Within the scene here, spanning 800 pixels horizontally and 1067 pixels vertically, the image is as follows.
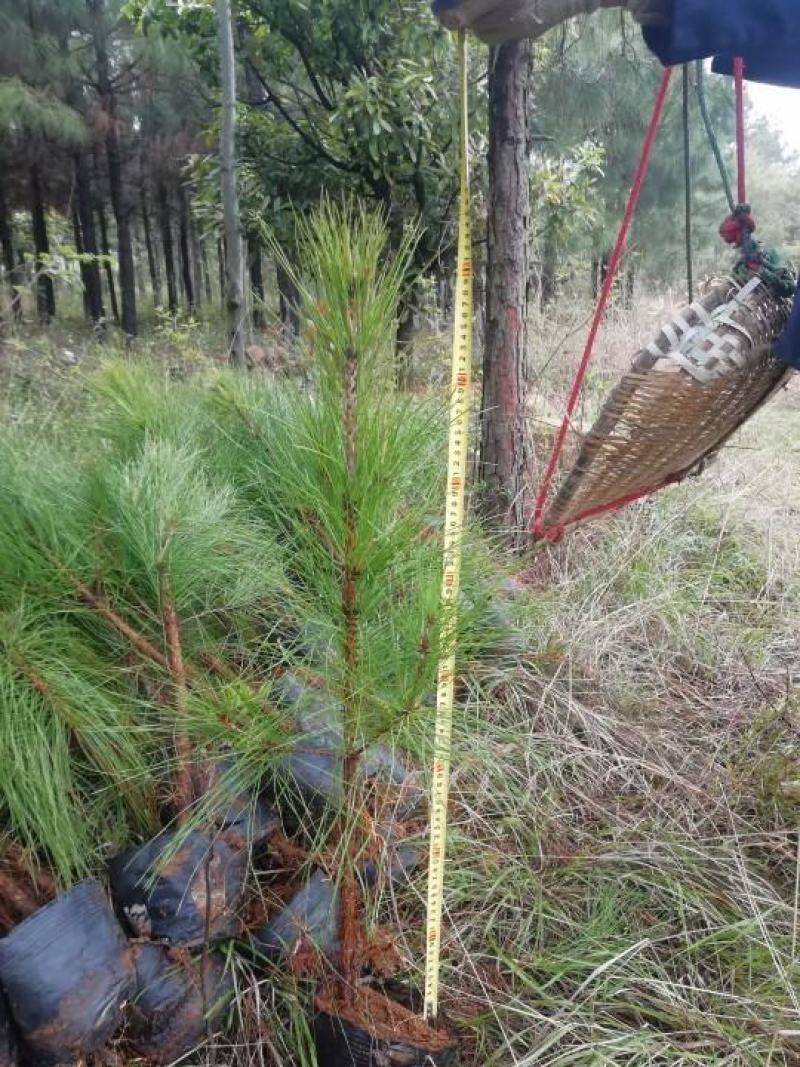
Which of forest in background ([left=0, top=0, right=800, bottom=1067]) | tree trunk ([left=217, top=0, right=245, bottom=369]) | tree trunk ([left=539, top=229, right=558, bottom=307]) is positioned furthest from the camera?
tree trunk ([left=539, top=229, right=558, bottom=307])

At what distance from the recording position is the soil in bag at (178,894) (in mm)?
889

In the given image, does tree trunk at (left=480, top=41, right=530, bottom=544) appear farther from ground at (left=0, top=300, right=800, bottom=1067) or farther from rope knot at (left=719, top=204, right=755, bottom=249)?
rope knot at (left=719, top=204, right=755, bottom=249)

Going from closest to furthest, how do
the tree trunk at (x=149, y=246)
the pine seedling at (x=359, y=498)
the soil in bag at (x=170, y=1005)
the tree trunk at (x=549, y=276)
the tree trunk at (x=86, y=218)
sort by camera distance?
the pine seedling at (x=359, y=498)
the soil in bag at (x=170, y=1005)
the tree trunk at (x=549, y=276)
the tree trunk at (x=86, y=218)
the tree trunk at (x=149, y=246)

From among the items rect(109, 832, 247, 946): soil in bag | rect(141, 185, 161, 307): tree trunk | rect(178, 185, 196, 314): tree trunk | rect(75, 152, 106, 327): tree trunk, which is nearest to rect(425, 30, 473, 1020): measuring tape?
rect(109, 832, 247, 946): soil in bag

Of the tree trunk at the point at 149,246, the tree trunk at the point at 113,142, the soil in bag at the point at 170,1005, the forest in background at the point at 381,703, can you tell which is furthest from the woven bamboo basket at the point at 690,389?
the tree trunk at the point at 149,246

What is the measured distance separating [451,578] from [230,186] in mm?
2277

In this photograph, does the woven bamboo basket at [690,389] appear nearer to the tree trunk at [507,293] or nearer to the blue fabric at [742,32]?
the blue fabric at [742,32]

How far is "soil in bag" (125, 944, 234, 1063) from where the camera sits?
860 millimetres

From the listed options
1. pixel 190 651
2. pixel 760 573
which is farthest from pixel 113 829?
pixel 760 573

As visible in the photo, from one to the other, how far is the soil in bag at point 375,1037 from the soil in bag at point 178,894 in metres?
0.17

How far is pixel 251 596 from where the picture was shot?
0.94 meters

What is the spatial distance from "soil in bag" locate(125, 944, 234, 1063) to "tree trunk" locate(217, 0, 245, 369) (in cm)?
164

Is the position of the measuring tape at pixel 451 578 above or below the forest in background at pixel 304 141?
below

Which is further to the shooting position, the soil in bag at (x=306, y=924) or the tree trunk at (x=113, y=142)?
the tree trunk at (x=113, y=142)
